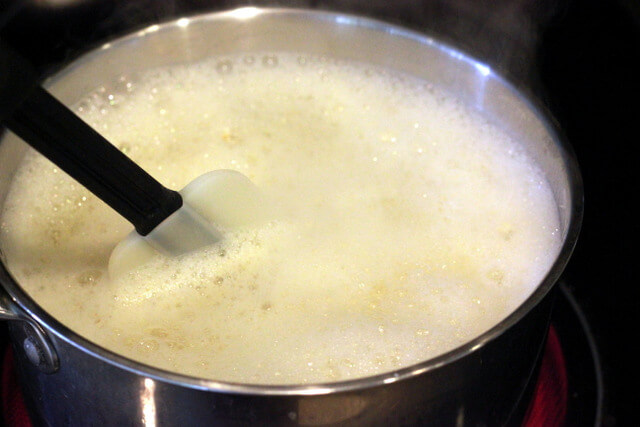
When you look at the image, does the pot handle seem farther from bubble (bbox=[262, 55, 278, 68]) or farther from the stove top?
bubble (bbox=[262, 55, 278, 68])

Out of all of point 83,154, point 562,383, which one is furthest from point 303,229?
point 562,383

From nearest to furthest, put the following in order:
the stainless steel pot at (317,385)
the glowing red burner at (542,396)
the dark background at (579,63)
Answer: the stainless steel pot at (317,385)
the glowing red burner at (542,396)
the dark background at (579,63)

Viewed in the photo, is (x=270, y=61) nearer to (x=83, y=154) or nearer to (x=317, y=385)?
(x=83, y=154)

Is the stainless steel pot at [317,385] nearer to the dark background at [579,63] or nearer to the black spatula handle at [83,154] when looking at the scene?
the black spatula handle at [83,154]

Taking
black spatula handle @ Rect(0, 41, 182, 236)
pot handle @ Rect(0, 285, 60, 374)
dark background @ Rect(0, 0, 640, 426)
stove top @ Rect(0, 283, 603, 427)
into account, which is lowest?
stove top @ Rect(0, 283, 603, 427)

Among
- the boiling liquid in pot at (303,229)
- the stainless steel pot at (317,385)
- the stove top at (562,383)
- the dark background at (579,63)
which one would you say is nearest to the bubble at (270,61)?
the boiling liquid in pot at (303,229)

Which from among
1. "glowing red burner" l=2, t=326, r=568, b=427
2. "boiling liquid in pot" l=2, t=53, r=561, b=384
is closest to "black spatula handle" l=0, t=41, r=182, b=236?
"boiling liquid in pot" l=2, t=53, r=561, b=384
